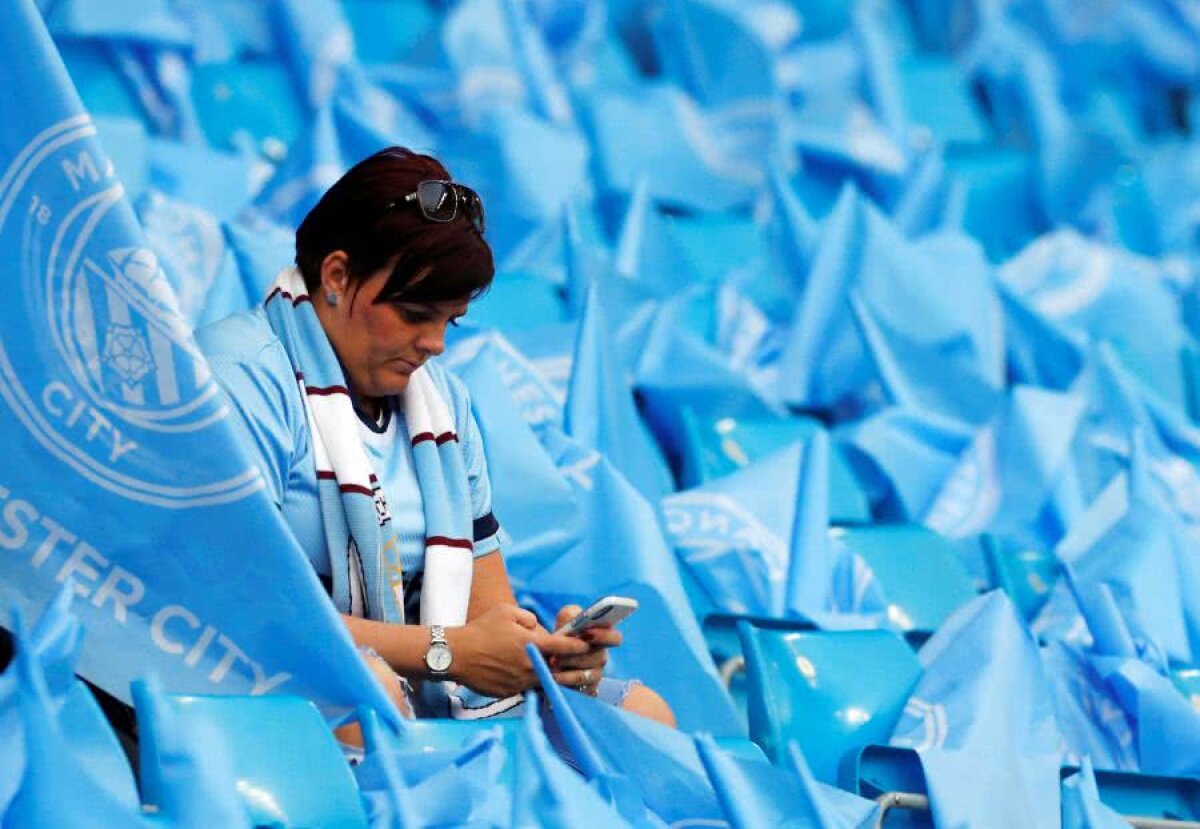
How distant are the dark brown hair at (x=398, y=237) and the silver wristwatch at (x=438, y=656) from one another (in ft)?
1.05

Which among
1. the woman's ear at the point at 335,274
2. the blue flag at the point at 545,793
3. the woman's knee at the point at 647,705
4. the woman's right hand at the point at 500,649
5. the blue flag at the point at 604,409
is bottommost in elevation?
the woman's knee at the point at 647,705

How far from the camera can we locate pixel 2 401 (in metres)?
1.41

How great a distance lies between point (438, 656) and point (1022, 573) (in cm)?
118

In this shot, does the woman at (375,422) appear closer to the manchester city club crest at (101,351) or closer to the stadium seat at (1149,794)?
the manchester city club crest at (101,351)

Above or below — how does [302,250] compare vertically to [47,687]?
above

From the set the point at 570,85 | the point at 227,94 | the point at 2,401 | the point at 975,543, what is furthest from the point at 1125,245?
the point at 2,401

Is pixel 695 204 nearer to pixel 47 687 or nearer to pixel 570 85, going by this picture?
pixel 570 85

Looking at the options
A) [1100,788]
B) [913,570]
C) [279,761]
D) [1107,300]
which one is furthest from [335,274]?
[1107,300]

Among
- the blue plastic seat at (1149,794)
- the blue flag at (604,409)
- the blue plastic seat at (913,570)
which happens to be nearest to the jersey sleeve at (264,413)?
the blue flag at (604,409)

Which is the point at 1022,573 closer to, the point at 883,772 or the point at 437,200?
the point at 883,772

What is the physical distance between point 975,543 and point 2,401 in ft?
5.41

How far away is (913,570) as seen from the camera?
241 cm

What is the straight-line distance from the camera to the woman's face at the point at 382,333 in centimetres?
163

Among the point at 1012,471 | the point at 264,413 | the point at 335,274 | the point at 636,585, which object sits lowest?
the point at 1012,471
